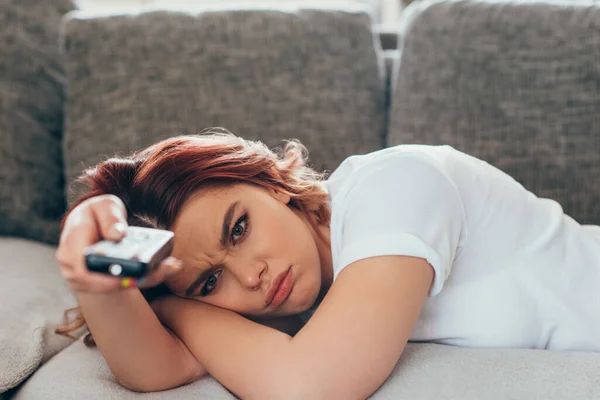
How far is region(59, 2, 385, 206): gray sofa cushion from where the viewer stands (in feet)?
4.50

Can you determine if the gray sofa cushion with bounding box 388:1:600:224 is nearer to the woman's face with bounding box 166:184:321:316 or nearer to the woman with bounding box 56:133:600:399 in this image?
the woman with bounding box 56:133:600:399

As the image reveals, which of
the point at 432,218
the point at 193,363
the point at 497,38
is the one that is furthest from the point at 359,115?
the point at 193,363

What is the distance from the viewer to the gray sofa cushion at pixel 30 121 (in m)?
1.39

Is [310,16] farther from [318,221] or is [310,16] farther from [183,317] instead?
[183,317]

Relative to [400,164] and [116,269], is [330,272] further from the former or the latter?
[116,269]

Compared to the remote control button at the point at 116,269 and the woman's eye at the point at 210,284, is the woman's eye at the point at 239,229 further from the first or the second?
the remote control button at the point at 116,269

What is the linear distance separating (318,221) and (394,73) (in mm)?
619

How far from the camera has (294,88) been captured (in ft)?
4.54

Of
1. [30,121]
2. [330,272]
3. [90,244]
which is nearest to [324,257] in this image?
[330,272]

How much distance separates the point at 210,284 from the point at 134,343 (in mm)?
148

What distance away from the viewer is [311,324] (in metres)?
0.75

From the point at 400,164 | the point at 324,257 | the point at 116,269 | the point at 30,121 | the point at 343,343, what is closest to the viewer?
the point at 116,269

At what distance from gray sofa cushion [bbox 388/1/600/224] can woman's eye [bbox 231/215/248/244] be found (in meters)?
0.58

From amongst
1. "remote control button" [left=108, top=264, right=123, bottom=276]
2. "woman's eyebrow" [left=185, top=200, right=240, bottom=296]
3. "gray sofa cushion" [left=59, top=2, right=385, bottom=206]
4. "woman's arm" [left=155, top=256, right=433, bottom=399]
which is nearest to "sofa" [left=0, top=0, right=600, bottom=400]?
"gray sofa cushion" [left=59, top=2, right=385, bottom=206]
